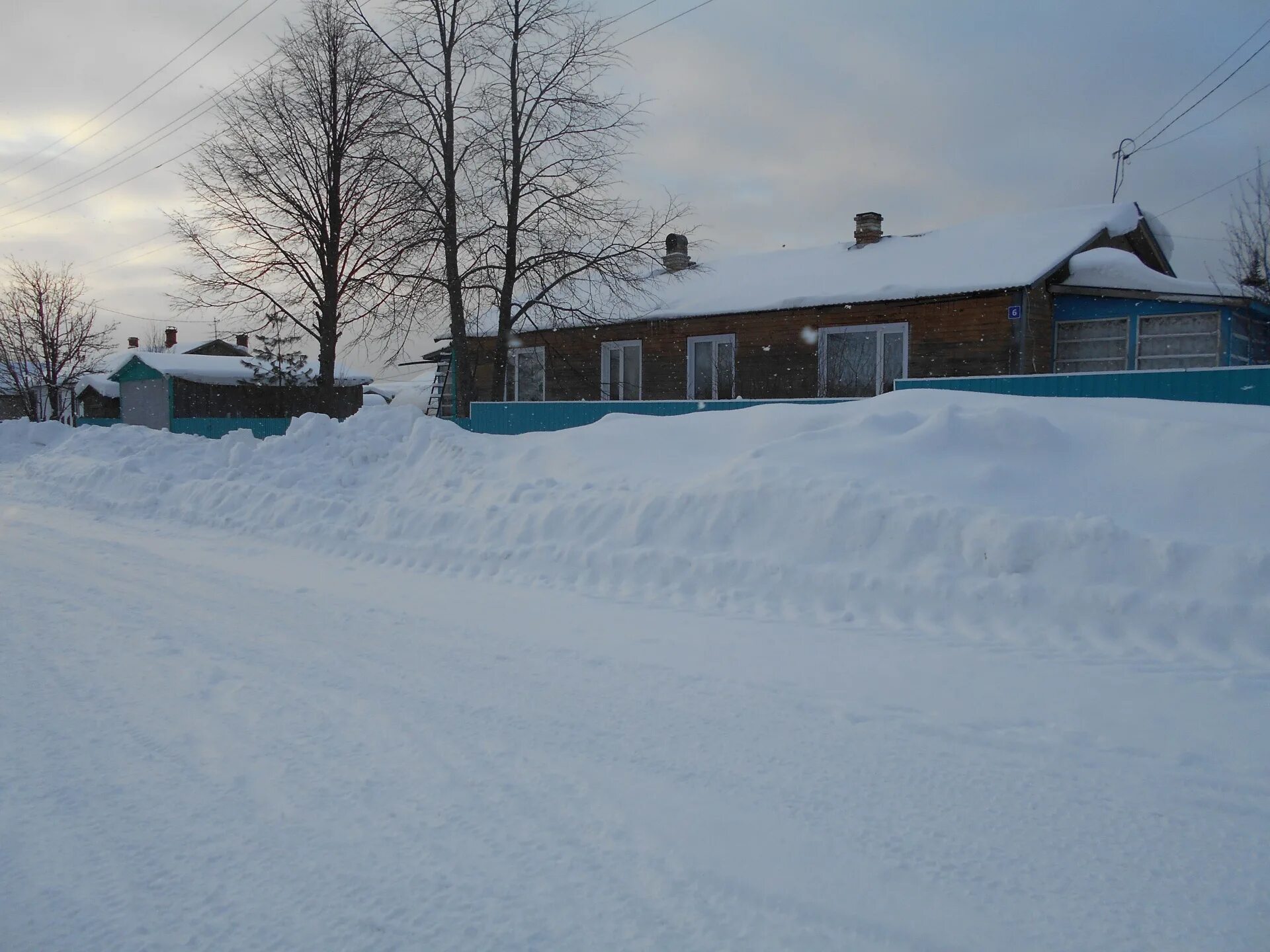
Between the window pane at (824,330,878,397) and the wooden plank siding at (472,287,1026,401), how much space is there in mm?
270

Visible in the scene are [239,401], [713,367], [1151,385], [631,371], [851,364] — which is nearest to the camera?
[1151,385]

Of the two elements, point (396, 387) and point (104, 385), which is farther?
point (396, 387)

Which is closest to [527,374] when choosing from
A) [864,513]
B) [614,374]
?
[614,374]

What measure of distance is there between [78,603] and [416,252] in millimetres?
13263

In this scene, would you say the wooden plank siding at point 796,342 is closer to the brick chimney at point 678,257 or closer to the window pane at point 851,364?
the window pane at point 851,364

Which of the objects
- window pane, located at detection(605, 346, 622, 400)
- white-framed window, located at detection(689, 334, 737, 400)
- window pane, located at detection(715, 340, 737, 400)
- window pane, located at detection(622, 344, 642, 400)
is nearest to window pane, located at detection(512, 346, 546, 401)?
window pane, located at detection(605, 346, 622, 400)

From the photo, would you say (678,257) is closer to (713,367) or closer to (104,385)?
(713,367)

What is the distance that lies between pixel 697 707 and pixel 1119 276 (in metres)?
16.0

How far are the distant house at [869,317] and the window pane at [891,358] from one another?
0.03m

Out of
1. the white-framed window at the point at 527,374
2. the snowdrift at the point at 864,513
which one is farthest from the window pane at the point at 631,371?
the snowdrift at the point at 864,513

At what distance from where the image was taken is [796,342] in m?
18.8

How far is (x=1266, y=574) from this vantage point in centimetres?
523

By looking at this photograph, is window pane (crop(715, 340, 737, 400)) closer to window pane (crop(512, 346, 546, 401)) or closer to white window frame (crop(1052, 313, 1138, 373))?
window pane (crop(512, 346, 546, 401))

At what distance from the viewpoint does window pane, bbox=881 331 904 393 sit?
688 inches
